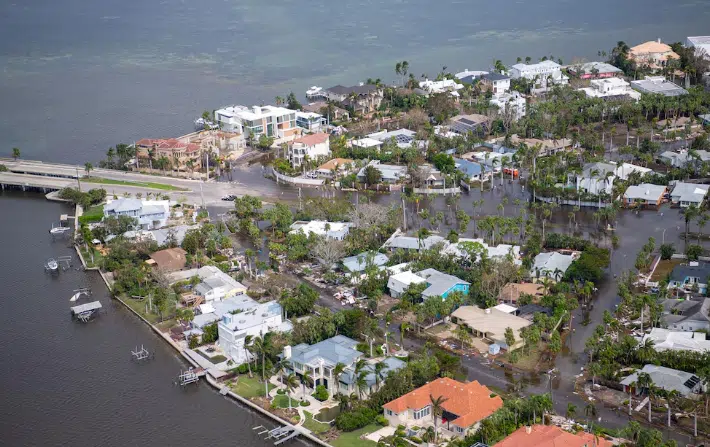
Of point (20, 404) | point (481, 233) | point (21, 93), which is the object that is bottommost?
point (20, 404)

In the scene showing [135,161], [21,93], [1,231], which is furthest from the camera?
[21,93]

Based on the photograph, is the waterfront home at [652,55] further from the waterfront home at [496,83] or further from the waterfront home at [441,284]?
the waterfront home at [441,284]

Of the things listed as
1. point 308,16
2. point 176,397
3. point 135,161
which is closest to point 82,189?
point 135,161

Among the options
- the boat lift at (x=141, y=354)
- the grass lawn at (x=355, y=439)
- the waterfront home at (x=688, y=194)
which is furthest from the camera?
the waterfront home at (x=688, y=194)

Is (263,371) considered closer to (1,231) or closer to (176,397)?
(176,397)

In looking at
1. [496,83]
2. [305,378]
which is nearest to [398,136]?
[496,83]

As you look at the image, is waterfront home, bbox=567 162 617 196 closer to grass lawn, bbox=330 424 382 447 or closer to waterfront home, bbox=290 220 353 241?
waterfront home, bbox=290 220 353 241

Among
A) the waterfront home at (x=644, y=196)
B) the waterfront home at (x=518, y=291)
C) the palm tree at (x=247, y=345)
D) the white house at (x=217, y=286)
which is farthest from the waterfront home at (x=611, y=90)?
the palm tree at (x=247, y=345)

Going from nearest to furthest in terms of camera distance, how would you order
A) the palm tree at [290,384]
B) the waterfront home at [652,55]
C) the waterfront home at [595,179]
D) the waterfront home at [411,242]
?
the palm tree at [290,384] < the waterfront home at [411,242] < the waterfront home at [595,179] < the waterfront home at [652,55]
